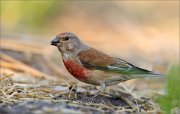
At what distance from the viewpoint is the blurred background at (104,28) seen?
10.1 metres

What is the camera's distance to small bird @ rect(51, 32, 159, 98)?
652cm

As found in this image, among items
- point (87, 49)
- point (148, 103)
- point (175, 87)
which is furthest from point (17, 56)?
point (175, 87)

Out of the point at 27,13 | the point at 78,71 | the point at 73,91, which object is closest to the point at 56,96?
the point at 73,91

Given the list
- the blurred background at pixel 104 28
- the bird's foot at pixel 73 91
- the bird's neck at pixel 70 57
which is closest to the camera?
the bird's foot at pixel 73 91

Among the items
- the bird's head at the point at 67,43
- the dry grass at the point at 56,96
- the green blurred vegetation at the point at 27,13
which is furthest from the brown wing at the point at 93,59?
the green blurred vegetation at the point at 27,13

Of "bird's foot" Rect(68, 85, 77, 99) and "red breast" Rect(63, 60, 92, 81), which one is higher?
"red breast" Rect(63, 60, 92, 81)

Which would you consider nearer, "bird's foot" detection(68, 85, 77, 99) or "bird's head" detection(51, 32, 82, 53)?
"bird's foot" detection(68, 85, 77, 99)

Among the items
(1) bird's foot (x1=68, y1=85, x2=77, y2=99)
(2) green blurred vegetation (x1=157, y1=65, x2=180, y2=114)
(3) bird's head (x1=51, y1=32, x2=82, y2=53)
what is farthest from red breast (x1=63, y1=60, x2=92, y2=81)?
(2) green blurred vegetation (x1=157, y1=65, x2=180, y2=114)

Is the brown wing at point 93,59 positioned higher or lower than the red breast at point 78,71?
higher

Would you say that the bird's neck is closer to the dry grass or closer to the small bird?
the small bird

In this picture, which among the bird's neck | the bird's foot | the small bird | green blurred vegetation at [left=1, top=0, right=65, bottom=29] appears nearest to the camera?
the bird's foot

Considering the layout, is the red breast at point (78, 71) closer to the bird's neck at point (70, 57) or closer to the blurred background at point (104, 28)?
the bird's neck at point (70, 57)

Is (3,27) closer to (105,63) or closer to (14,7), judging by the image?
(14,7)

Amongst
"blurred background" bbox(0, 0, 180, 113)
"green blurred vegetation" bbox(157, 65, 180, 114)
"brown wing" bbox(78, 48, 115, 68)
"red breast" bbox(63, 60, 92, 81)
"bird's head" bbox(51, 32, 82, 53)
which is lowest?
"green blurred vegetation" bbox(157, 65, 180, 114)
